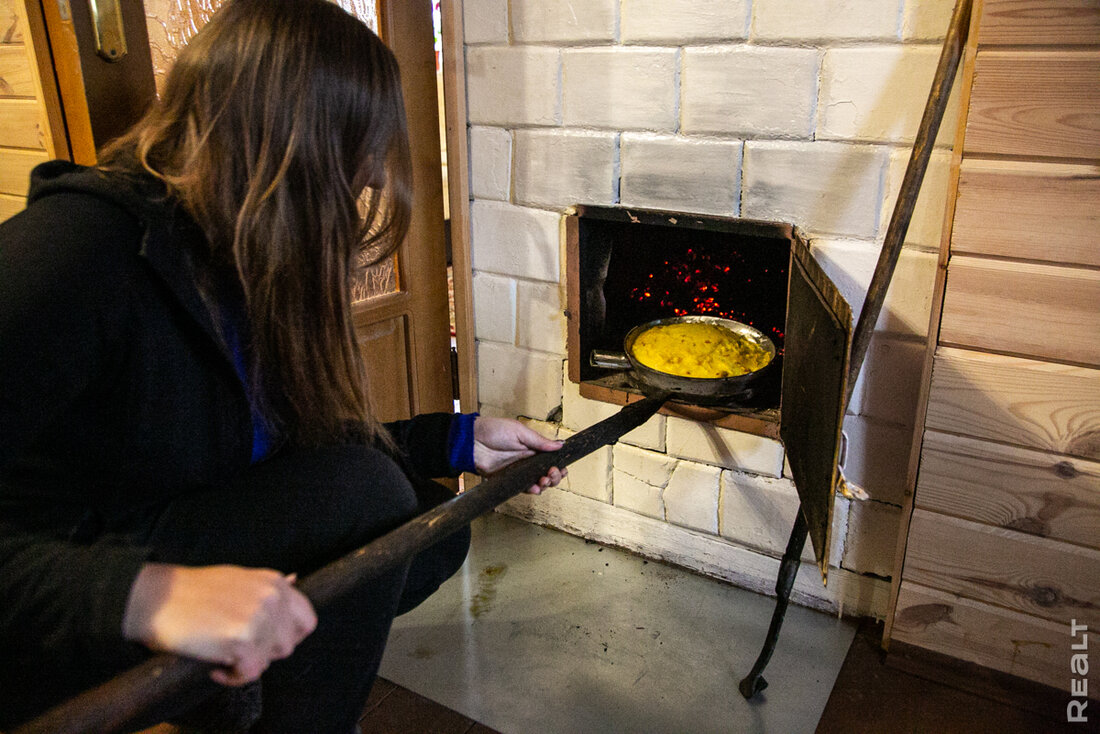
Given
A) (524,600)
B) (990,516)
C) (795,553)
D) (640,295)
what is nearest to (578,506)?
(524,600)

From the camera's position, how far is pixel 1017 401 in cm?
135

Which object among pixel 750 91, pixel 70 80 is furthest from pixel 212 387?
pixel 750 91

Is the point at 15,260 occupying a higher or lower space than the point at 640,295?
higher

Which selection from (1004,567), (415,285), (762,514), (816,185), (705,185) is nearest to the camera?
(1004,567)

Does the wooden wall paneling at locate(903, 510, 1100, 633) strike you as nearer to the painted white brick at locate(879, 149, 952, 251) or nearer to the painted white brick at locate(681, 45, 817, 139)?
the painted white brick at locate(879, 149, 952, 251)

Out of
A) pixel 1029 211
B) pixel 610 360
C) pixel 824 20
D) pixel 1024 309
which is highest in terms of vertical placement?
pixel 824 20

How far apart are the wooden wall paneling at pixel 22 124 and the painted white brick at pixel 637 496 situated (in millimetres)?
1414

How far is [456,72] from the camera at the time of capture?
1.90 meters

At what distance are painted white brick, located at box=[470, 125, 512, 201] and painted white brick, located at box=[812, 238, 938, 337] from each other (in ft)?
2.52

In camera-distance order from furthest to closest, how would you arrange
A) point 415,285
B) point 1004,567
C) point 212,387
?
point 415,285 < point 1004,567 < point 212,387

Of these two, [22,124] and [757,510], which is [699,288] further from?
[22,124]

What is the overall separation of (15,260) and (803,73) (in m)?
1.33

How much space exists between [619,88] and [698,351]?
60 centimetres

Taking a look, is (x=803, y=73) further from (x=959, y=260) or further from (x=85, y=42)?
(x=85, y=42)
